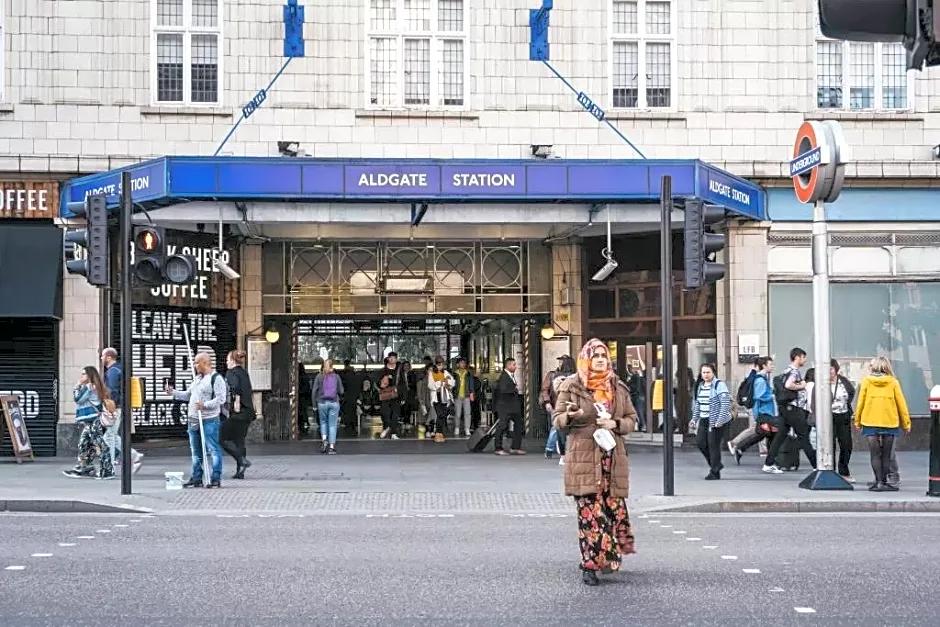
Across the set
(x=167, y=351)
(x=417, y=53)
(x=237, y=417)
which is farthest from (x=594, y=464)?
(x=167, y=351)

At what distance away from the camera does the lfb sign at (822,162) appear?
15.3 metres

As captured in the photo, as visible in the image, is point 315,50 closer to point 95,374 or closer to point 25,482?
point 95,374

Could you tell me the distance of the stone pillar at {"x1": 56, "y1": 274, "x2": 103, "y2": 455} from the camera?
20.5 m

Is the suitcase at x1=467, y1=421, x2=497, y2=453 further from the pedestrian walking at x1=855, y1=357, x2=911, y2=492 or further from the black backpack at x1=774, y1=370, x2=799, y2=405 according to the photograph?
the pedestrian walking at x1=855, y1=357, x2=911, y2=492

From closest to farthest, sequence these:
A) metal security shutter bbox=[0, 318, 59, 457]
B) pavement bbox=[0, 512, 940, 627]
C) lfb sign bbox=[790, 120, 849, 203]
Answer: pavement bbox=[0, 512, 940, 627] < lfb sign bbox=[790, 120, 849, 203] < metal security shutter bbox=[0, 318, 59, 457]

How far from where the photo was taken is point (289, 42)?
20.8 meters

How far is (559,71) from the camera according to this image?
2153 cm

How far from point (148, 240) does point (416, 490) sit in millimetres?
4381

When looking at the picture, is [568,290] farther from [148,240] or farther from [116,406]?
[148,240]

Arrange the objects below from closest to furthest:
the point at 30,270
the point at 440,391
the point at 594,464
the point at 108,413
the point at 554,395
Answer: the point at 594,464, the point at 108,413, the point at 30,270, the point at 554,395, the point at 440,391

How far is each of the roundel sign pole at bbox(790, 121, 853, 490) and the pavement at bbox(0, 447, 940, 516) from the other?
41cm

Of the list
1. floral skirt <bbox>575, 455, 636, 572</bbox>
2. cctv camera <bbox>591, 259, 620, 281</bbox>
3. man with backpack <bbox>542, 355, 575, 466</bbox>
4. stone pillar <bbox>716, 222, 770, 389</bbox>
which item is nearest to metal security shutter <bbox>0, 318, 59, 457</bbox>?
man with backpack <bbox>542, 355, 575, 466</bbox>

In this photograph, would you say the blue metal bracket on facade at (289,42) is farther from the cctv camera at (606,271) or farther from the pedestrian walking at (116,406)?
the cctv camera at (606,271)

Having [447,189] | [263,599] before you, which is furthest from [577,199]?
[263,599]
